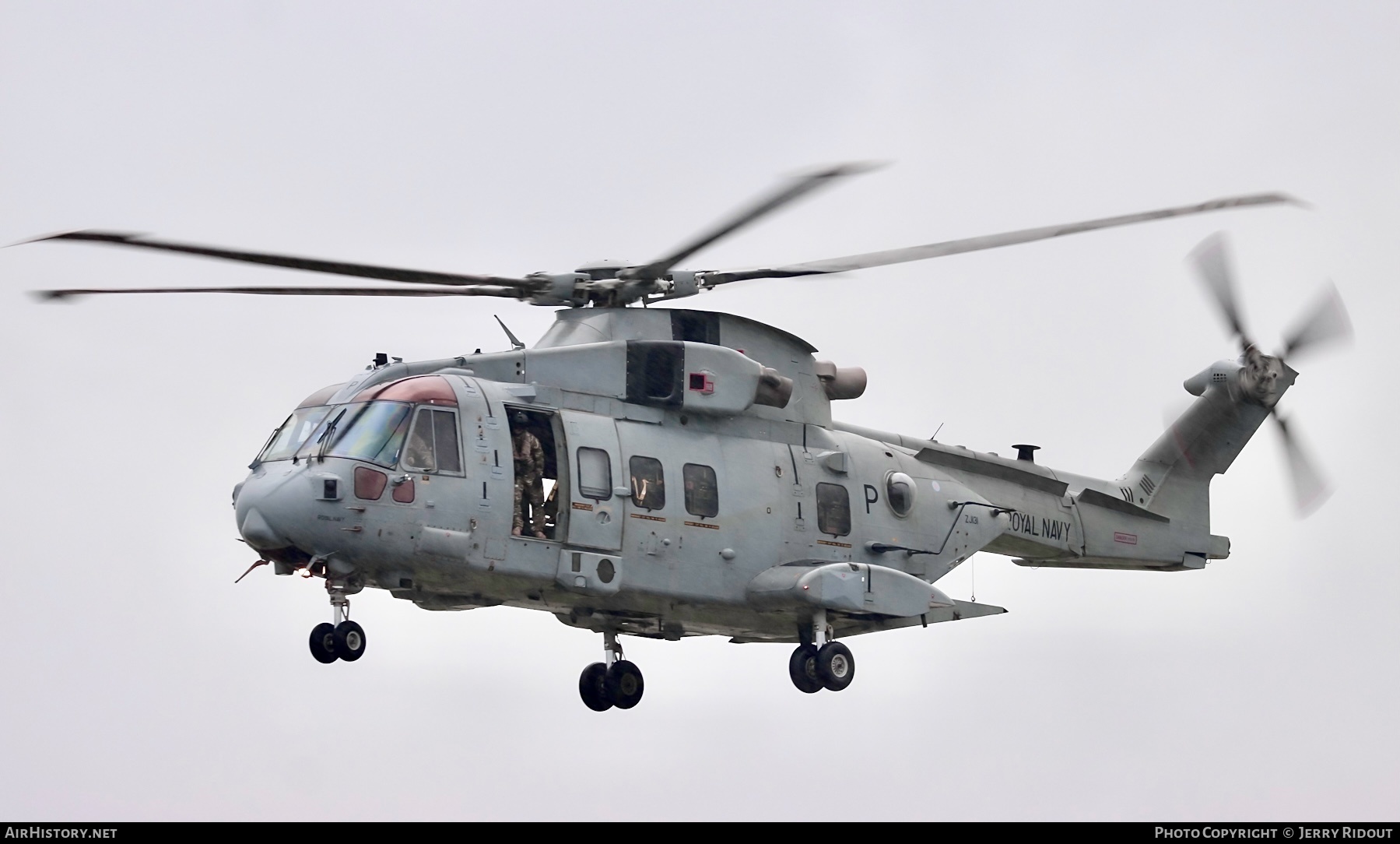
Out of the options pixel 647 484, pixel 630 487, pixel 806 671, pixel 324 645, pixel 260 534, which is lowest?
pixel 324 645

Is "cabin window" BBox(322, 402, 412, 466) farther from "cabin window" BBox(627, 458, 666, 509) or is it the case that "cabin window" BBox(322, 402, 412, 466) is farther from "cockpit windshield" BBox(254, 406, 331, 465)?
"cabin window" BBox(627, 458, 666, 509)

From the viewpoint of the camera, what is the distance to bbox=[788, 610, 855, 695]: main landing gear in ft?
69.4

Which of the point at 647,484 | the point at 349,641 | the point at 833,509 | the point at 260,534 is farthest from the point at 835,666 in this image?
the point at 260,534

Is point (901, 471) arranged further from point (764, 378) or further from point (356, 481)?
point (356, 481)

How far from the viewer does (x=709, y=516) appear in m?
20.8

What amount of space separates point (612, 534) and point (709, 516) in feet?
4.35

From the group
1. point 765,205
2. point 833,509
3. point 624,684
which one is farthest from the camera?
point 624,684

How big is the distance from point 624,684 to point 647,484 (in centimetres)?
321

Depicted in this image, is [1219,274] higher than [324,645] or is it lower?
higher

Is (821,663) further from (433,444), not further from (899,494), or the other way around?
(433,444)

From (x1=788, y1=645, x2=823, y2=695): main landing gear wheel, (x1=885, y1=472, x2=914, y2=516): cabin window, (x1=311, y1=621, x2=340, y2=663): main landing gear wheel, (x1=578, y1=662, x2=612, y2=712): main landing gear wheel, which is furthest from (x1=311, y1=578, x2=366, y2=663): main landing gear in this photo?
(x1=885, y1=472, x2=914, y2=516): cabin window

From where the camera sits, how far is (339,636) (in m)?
18.9

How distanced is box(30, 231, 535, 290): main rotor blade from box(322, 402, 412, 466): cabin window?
1317 millimetres

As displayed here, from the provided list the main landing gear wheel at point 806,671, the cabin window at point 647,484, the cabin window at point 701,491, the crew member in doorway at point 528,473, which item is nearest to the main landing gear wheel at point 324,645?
the crew member in doorway at point 528,473
